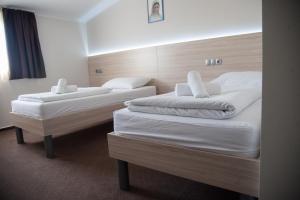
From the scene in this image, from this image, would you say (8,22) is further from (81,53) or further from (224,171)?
(224,171)

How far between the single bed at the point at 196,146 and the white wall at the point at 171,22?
173cm

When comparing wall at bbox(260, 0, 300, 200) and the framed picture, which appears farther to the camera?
the framed picture

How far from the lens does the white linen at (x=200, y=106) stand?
1.15 m

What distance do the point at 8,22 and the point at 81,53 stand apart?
4.84 ft

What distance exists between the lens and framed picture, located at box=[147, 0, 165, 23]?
3.40 m

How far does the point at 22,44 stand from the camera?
11.5 ft

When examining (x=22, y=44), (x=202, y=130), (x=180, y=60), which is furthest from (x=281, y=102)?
(x=22, y=44)

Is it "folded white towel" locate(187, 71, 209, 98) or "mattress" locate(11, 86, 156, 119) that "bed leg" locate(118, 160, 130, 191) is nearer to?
"folded white towel" locate(187, 71, 209, 98)

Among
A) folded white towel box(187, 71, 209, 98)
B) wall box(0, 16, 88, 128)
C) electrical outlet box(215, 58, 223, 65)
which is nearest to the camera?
folded white towel box(187, 71, 209, 98)

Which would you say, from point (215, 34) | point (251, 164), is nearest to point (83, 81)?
point (215, 34)

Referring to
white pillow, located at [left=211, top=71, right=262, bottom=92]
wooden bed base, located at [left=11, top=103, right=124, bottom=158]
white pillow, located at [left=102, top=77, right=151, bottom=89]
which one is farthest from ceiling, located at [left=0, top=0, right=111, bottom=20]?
white pillow, located at [left=211, top=71, right=262, bottom=92]

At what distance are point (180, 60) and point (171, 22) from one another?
2.13 ft

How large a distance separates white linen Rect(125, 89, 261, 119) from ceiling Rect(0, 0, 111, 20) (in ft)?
9.79

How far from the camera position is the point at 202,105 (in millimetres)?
1212
